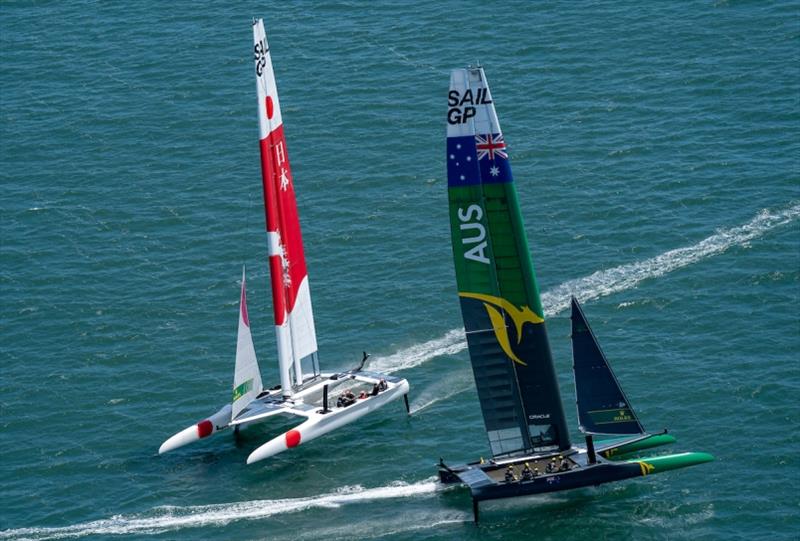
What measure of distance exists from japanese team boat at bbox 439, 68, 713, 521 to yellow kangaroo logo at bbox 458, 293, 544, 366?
57 mm

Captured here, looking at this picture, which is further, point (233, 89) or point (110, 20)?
point (110, 20)

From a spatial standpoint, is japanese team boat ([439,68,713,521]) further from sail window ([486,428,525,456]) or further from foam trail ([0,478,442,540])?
foam trail ([0,478,442,540])

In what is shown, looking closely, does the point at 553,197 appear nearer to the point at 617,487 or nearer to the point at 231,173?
the point at 231,173

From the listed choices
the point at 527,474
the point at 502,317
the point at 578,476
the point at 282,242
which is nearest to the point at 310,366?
the point at 282,242

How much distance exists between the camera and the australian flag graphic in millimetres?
91875

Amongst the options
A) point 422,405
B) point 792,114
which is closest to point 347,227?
point 422,405

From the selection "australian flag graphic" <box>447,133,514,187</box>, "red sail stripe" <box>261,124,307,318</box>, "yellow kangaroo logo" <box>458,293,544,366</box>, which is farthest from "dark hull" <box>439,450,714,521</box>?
"red sail stripe" <box>261,124,307,318</box>

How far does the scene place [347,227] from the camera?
133m

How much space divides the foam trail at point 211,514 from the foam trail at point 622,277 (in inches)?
644

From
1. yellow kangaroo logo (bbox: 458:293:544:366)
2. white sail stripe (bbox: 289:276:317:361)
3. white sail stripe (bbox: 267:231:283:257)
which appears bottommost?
white sail stripe (bbox: 289:276:317:361)

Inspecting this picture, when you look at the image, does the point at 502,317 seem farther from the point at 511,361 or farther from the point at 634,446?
the point at 634,446

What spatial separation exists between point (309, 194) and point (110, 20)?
42008mm

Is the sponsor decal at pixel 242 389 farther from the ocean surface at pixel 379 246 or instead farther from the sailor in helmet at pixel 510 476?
the sailor in helmet at pixel 510 476

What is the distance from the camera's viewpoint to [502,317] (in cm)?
9588
